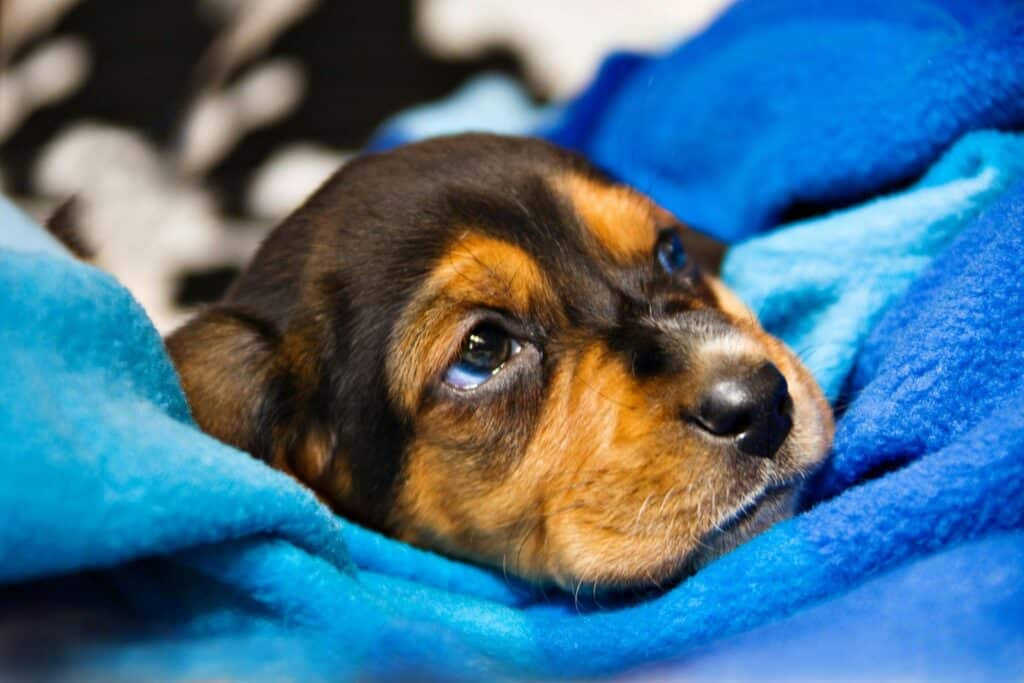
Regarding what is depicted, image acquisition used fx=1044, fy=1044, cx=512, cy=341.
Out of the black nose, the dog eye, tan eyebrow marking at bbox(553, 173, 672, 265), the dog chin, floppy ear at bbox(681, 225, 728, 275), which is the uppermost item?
tan eyebrow marking at bbox(553, 173, 672, 265)

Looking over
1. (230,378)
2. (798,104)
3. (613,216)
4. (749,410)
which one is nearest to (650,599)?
(749,410)

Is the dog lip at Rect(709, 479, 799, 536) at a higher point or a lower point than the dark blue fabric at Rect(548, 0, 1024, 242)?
lower

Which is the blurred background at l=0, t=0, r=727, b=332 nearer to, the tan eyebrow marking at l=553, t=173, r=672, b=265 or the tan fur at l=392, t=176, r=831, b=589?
the tan eyebrow marking at l=553, t=173, r=672, b=265

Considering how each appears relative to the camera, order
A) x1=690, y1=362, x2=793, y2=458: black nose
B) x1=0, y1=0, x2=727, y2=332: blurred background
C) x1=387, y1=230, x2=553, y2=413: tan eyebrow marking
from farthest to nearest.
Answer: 1. x1=0, y1=0, x2=727, y2=332: blurred background
2. x1=387, y1=230, x2=553, y2=413: tan eyebrow marking
3. x1=690, y1=362, x2=793, y2=458: black nose

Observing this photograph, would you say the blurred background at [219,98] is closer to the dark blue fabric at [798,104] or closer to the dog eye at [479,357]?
the dark blue fabric at [798,104]

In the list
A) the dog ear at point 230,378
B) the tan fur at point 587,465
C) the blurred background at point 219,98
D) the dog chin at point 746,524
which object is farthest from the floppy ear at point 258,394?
the blurred background at point 219,98

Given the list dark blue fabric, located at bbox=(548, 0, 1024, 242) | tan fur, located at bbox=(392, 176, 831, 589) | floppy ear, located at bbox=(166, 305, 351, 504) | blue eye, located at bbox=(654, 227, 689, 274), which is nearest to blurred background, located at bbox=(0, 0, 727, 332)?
dark blue fabric, located at bbox=(548, 0, 1024, 242)
